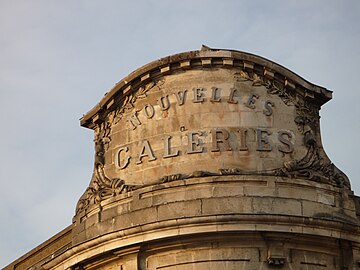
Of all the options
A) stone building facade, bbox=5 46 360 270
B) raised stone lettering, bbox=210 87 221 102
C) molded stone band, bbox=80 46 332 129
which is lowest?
stone building facade, bbox=5 46 360 270

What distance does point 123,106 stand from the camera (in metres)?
35.9

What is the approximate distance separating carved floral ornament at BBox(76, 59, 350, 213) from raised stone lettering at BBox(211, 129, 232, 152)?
2.25 feet

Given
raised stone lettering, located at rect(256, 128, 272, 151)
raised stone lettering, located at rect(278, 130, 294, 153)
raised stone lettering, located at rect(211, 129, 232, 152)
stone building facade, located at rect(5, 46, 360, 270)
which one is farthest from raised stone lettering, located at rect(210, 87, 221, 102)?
raised stone lettering, located at rect(278, 130, 294, 153)

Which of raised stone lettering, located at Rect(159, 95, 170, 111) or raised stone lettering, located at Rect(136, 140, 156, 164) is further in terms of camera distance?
raised stone lettering, located at Rect(159, 95, 170, 111)

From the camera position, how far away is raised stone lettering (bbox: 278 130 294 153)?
34281mm

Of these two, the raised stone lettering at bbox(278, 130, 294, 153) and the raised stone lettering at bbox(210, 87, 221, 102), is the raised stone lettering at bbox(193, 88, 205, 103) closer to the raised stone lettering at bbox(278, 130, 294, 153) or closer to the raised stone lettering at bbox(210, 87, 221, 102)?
the raised stone lettering at bbox(210, 87, 221, 102)

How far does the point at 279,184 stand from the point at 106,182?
4957 millimetres

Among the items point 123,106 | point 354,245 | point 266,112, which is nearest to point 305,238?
point 354,245

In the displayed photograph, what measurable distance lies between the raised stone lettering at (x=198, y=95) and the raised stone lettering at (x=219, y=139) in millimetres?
1021

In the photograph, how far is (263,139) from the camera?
3425 centimetres

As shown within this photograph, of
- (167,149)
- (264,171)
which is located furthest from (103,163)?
(264,171)

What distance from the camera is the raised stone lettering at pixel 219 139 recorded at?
34000 millimetres

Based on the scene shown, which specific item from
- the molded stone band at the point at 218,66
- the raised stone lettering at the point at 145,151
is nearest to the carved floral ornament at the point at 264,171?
the molded stone band at the point at 218,66

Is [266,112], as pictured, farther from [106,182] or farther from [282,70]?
[106,182]
